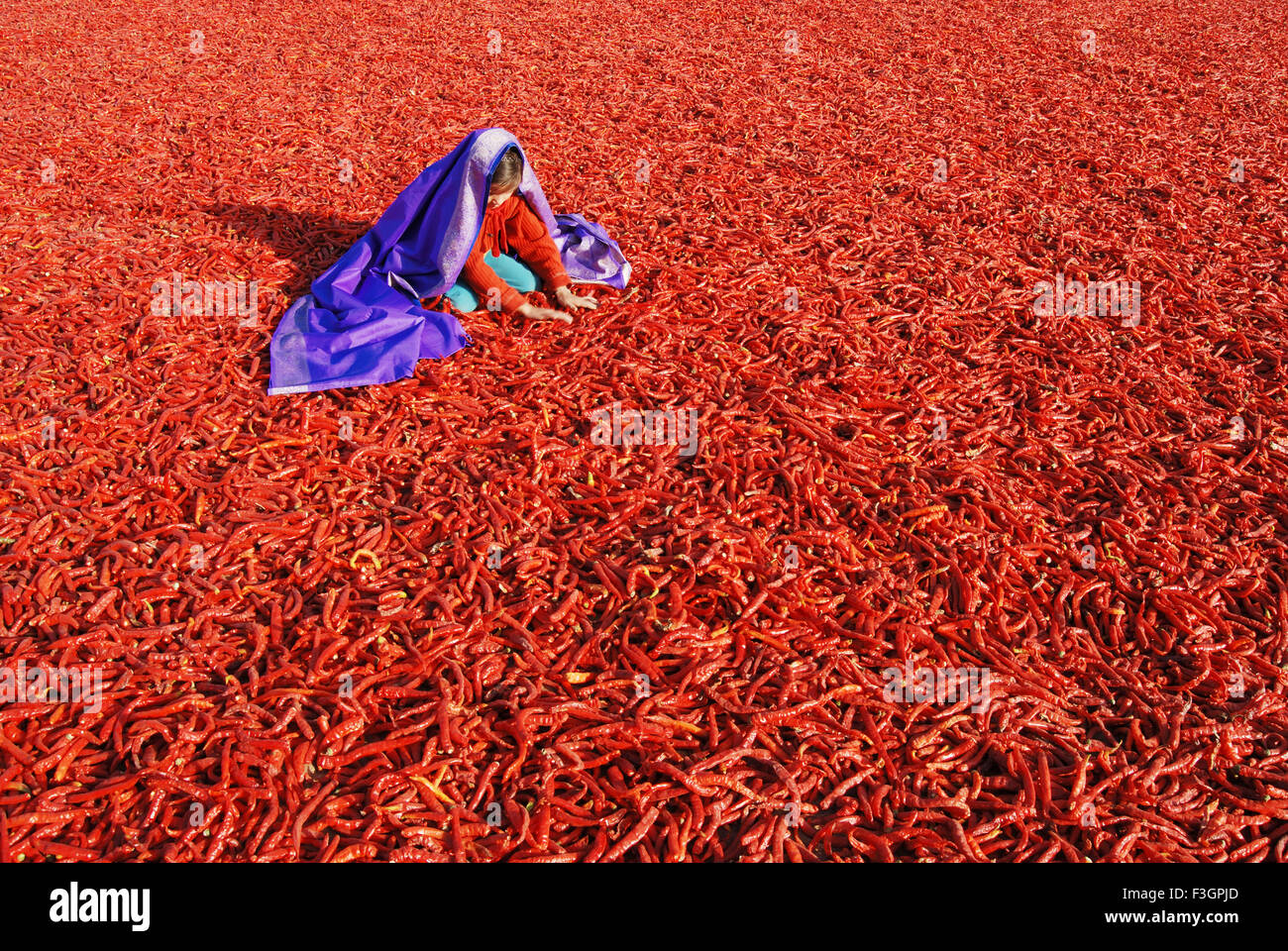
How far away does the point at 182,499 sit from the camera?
496cm

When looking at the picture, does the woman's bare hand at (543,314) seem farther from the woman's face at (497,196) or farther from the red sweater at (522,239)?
the woman's face at (497,196)

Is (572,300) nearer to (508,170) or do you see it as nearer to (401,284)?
(508,170)

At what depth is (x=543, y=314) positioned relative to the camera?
668 cm

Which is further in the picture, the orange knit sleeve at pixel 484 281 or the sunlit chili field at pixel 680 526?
the orange knit sleeve at pixel 484 281

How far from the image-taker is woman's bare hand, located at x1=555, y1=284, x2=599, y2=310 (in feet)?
22.2

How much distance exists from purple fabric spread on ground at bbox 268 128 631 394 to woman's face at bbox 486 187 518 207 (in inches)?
6.3

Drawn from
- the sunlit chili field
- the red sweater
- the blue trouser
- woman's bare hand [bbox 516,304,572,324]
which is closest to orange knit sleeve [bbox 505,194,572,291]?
the red sweater

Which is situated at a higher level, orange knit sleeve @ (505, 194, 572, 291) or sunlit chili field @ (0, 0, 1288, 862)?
orange knit sleeve @ (505, 194, 572, 291)

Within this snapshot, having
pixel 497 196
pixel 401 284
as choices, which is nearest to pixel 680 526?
pixel 401 284

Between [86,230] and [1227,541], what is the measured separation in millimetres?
9910

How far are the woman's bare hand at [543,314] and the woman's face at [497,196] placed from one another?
0.92 meters

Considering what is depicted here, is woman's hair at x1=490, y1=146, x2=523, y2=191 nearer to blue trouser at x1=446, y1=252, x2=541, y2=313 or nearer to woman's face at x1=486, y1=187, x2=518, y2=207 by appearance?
woman's face at x1=486, y1=187, x2=518, y2=207

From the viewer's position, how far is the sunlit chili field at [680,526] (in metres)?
3.59

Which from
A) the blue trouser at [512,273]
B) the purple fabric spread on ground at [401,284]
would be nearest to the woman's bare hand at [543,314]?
the blue trouser at [512,273]
